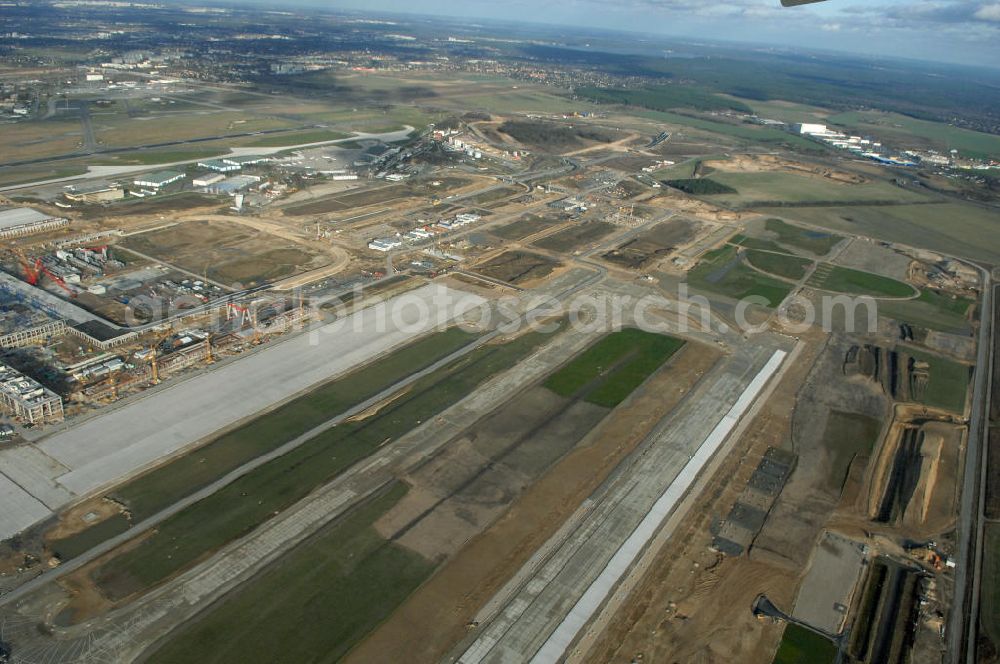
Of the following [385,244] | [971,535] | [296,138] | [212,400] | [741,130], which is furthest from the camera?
[741,130]

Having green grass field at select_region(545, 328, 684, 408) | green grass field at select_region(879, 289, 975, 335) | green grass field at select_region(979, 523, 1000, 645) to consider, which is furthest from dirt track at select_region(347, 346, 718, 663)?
green grass field at select_region(879, 289, 975, 335)

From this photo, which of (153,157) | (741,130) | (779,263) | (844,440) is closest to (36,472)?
(844,440)

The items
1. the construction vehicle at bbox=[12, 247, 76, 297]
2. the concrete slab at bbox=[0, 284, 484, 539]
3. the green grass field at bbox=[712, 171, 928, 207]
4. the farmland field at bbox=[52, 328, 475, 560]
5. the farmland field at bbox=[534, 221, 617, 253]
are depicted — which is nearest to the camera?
the farmland field at bbox=[52, 328, 475, 560]

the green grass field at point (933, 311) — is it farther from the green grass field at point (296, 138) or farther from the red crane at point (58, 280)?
the green grass field at point (296, 138)

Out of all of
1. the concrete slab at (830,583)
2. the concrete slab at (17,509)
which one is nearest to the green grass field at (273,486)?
the concrete slab at (17,509)

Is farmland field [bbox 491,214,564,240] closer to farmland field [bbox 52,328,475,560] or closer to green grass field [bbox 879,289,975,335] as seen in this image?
farmland field [bbox 52,328,475,560]

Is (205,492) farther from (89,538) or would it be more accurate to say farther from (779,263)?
(779,263)
